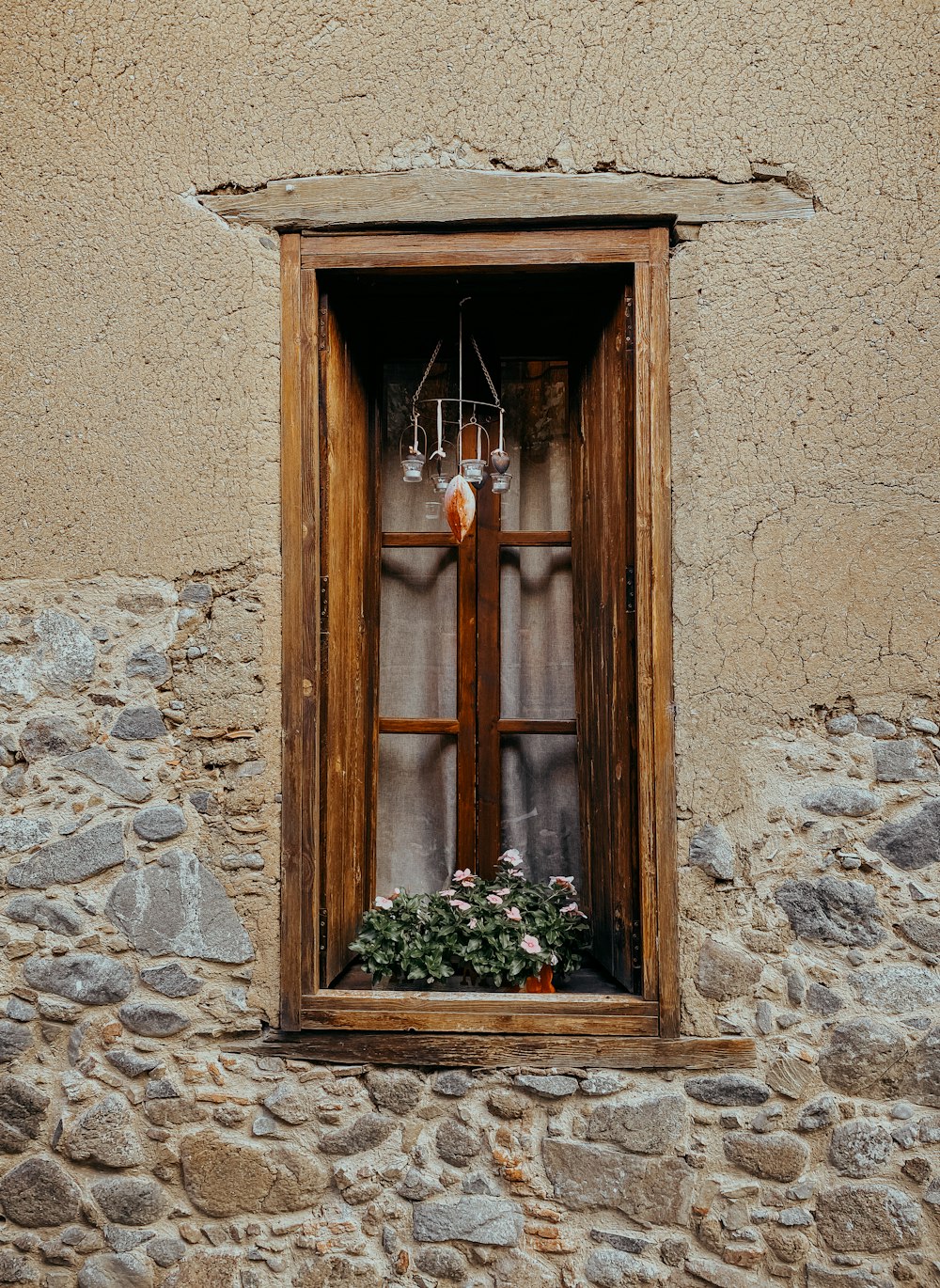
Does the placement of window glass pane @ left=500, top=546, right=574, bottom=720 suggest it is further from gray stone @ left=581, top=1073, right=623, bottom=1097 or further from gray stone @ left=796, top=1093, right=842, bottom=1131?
gray stone @ left=796, top=1093, right=842, bottom=1131

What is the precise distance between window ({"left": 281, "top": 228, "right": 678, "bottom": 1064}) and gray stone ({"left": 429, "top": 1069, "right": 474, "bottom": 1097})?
0.15 ft

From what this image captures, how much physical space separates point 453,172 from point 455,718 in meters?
1.53

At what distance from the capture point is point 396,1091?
6.86ft

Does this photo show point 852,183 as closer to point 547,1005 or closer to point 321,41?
point 321,41

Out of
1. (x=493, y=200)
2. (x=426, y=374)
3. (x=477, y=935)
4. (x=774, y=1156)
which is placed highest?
(x=493, y=200)

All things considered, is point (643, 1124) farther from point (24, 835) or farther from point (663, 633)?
point (24, 835)

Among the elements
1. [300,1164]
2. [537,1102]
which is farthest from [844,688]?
[300,1164]

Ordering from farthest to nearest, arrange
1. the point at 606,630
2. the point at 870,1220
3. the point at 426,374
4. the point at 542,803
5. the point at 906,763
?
the point at 542,803 < the point at 426,374 < the point at 606,630 < the point at 906,763 < the point at 870,1220

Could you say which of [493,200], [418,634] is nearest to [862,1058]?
[418,634]

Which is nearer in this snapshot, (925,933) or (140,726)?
(925,933)

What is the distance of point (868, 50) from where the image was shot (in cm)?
215

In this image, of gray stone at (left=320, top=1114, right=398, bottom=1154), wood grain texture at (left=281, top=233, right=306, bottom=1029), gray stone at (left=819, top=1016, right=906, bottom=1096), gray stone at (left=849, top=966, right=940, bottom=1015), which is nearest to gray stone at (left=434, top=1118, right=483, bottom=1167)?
gray stone at (left=320, top=1114, right=398, bottom=1154)

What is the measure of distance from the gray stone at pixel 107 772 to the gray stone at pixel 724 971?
144 cm

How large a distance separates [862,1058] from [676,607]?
1.15 metres
